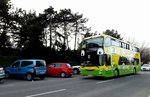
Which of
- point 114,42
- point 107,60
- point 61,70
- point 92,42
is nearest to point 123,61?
point 114,42

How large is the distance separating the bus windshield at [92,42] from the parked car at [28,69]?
4.61 meters

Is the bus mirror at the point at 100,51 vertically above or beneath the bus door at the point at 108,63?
above

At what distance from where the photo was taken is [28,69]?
73.8 feet

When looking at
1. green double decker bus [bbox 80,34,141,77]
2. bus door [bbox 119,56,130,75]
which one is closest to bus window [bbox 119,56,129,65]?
bus door [bbox 119,56,130,75]

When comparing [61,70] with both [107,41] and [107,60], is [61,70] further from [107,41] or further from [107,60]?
[107,41]

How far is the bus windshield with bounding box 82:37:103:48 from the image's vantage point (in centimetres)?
2304

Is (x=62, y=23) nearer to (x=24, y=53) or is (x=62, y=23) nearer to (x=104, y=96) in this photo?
(x=24, y=53)

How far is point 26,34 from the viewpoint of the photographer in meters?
34.9

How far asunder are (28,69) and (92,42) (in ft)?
21.1

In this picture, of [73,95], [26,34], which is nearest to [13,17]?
[26,34]

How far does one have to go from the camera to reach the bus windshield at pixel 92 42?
907 inches

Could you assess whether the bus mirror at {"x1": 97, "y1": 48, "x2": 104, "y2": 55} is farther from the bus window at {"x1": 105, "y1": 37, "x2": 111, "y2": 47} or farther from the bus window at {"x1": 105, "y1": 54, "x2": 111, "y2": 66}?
the bus window at {"x1": 105, "y1": 37, "x2": 111, "y2": 47}

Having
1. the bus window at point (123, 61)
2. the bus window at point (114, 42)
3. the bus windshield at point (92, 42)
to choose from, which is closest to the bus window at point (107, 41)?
the bus windshield at point (92, 42)

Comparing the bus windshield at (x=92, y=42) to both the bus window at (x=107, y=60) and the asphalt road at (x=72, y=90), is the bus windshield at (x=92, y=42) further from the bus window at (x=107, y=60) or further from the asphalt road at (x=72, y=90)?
the asphalt road at (x=72, y=90)
